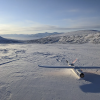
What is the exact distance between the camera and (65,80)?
12.6m

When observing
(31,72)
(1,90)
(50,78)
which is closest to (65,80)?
(50,78)

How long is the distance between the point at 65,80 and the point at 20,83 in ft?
21.3

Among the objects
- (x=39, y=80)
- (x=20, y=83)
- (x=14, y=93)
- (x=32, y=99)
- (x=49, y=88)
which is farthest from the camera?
(x=39, y=80)

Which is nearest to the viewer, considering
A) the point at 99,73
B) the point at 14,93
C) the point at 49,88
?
the point at 14,93

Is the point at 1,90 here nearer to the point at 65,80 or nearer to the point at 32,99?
the point at 32,99

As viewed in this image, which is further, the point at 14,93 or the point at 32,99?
the point at 14,93

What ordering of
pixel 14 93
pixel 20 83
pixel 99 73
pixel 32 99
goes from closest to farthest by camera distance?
1. pixel 32 99
2. pixel 14 93
3. pixel 20 83
4. pixel 99 73

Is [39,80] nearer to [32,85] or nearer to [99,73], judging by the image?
[32,85]

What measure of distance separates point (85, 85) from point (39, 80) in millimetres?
6502

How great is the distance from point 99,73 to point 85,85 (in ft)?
15.3

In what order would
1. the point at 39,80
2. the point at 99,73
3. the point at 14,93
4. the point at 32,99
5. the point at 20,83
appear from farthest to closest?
Answer: the point at 99,73 < the point at 39,80 < the point at 20,83 < the point at 14,93 < the point at 32,99

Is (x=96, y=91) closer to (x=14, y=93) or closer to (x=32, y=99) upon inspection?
(x=32, y=99)

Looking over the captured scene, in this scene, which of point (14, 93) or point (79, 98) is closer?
point (79, 98)

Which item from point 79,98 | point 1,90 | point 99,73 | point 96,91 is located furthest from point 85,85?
point 1,90
